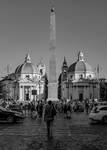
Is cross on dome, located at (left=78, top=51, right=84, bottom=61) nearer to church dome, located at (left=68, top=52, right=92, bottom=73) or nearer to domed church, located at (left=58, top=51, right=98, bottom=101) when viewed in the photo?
church dome, located at (left=68, top=52, right=92, bottom=73)

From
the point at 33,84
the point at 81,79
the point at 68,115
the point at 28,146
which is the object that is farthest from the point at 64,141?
the point at 33,84

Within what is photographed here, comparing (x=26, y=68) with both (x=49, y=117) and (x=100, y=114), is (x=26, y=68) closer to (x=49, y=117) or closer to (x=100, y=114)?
(x=100, y=114)

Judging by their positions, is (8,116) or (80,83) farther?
(80,83)

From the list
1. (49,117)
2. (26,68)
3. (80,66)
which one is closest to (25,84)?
(26,68)

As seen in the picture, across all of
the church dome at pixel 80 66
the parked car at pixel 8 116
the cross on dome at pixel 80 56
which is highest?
the cross on dome at pixel 80 56

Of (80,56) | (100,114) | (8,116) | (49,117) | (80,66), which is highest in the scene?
(80,56)

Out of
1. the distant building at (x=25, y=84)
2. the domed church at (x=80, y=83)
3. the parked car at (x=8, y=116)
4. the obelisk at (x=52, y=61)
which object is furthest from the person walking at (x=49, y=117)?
the distant building at (x=25, y=84)

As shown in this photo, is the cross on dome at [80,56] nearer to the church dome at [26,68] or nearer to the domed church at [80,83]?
the domed church at [80,83]

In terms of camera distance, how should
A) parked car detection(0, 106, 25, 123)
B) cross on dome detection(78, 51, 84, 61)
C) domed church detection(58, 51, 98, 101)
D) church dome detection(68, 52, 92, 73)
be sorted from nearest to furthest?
parked car detection(0, 106, 25, 123)
domed church detection(58, 51, 98, 101)
church dome detection(68, 52, 92, 73)
cross on dome detection(78, 51, 84, 61)


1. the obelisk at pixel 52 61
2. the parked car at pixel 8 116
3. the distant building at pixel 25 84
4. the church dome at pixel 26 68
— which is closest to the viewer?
the parked car at pixel 8 116

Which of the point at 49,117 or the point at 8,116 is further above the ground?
the point at 49,117

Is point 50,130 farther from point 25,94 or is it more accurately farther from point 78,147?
point 25,94

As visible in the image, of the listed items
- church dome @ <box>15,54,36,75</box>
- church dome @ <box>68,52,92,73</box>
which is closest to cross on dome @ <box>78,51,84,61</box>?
church dome @ <box>68,52,92,73</box>

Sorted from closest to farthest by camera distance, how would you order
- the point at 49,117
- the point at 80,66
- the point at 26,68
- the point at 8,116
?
the point at 49,117, the point at 8,116, the point at 80,66, the point at 26,68
